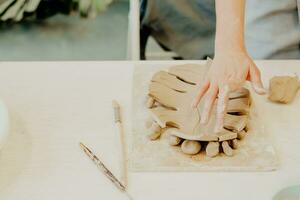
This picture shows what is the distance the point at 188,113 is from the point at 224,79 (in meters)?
0.07

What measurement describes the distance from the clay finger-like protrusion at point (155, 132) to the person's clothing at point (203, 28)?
45cm

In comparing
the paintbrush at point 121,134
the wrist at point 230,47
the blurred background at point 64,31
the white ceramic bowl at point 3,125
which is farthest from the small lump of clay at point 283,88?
the blurred background at point 64,31

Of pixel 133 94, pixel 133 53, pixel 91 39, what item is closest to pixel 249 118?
pixel 133 94

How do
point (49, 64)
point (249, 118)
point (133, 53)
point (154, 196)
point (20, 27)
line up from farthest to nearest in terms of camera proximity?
point (20, 27)
point (133, 53)
point (49, 64)
point (249, 118)
point (154, 196)

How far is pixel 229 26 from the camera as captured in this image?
0.69 metres

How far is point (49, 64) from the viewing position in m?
0.83

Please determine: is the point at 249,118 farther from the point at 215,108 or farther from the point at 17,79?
the point at 17,79

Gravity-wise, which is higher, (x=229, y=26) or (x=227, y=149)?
(x=229, y=26)

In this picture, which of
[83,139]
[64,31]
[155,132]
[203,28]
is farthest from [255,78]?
[64,31]

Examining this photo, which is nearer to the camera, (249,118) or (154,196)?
(154,196)

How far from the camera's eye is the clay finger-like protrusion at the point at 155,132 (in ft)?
2.14

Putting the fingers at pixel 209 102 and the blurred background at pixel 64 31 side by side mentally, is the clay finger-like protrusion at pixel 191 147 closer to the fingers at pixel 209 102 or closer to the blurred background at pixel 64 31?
the fingers at pixel 209 102

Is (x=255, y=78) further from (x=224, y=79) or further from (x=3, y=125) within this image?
(x=3, y=125)

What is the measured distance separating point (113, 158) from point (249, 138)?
0.20 m
